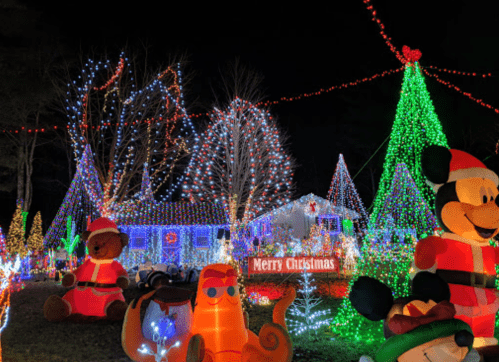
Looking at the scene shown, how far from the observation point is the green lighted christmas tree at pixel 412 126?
809 centimetres

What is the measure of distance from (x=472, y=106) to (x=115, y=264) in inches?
710

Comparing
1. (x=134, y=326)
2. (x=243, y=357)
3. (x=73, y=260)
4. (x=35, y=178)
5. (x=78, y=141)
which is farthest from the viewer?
(x=35, y=178)

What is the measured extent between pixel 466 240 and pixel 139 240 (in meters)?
18.7

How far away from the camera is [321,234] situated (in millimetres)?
19750

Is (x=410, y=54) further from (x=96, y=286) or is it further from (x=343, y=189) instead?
(x=343, y=189)

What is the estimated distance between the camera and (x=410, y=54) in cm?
811

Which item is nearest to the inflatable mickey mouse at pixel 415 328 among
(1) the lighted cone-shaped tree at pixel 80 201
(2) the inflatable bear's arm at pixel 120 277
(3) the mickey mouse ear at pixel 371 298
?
(3) the mickey mouse ear at pixel 371 298

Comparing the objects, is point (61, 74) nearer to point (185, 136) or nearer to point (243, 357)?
point (185, 136)

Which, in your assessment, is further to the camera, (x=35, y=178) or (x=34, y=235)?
(x=35, y=178)

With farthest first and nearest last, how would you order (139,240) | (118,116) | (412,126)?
(139,240), (118,116), (412,126)

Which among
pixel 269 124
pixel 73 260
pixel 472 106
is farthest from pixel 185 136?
pixel 472 106

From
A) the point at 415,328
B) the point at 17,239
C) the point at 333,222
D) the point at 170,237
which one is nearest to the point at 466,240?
the point at 415,328

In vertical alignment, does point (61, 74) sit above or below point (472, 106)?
above

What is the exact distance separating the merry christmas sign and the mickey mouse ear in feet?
14.3
